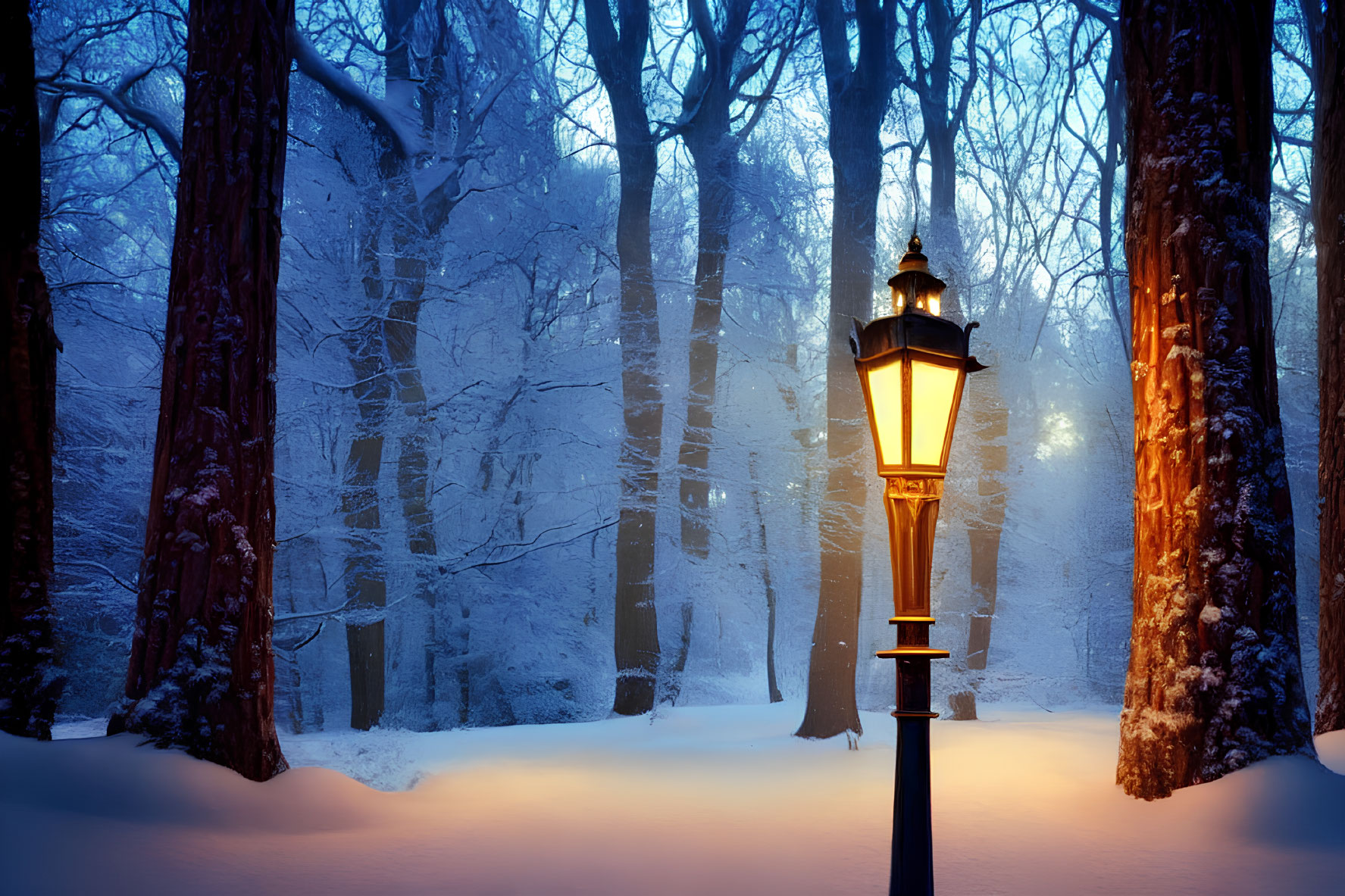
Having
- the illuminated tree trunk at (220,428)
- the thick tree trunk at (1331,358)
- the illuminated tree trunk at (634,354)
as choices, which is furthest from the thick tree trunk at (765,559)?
the illuminated tree trunk at (220,428)

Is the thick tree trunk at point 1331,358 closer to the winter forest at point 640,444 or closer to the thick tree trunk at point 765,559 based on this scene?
the winter forest at point 640,444

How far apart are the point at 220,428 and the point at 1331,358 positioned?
8732mm

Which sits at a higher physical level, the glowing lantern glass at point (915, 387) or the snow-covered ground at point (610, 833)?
the glowing lantern glass at point (915, 387)

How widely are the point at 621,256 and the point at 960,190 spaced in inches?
271

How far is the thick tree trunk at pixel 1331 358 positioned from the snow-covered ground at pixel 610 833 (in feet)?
2.71

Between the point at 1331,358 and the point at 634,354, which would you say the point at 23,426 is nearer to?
the point at 634,354

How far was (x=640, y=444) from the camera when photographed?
13.6 meters

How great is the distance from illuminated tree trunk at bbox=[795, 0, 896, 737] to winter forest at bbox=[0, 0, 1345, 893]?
0.24 ft

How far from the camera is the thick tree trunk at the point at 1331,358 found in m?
7.00

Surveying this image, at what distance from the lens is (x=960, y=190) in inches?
655

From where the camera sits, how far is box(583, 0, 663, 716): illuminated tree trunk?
13602 mm

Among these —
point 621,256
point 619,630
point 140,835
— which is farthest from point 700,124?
point 140,835

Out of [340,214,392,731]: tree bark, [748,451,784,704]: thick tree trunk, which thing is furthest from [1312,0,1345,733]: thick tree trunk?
[340,214,392,731]: tree bark

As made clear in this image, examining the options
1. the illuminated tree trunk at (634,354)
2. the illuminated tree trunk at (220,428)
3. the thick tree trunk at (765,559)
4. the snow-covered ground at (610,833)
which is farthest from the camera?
the thick tree trunk at (765,559)
